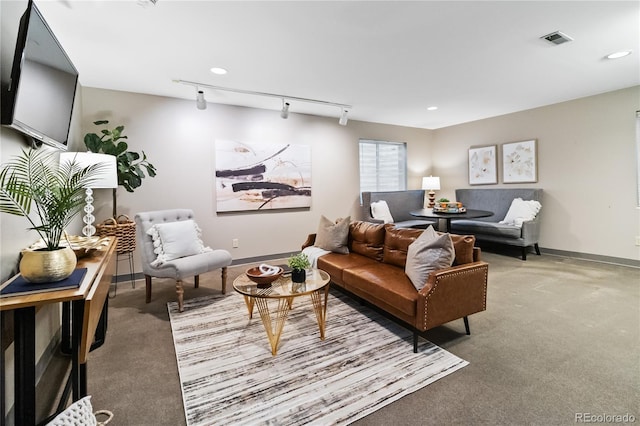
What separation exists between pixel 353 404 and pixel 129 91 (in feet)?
14.4

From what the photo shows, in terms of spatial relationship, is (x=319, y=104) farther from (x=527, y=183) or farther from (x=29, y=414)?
(x=29, y=414)

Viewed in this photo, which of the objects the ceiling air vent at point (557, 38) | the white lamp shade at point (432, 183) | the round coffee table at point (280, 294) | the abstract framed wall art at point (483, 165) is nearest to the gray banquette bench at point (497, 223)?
the abstract framed wall art at point (483, 165)

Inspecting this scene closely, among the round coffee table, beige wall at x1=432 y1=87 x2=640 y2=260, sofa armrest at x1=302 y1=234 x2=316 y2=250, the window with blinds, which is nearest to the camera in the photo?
the round coffee table

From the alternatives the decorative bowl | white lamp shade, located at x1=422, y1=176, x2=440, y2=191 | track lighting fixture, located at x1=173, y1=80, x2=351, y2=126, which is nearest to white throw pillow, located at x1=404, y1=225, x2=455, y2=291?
the decorative bowl

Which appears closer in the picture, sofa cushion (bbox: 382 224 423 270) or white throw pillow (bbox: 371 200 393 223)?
sofa cushion (bbox: 382 224 423 270)

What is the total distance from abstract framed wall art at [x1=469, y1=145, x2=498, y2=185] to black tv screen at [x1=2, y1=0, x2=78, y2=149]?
626 cm

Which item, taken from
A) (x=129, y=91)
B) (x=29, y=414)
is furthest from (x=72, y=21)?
(x=29, y=414)

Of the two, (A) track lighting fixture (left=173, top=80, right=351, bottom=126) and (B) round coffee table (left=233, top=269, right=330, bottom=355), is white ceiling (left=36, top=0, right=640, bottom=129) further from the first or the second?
(B) round coffee table (left=233, top=269, right=330, bottom=355)

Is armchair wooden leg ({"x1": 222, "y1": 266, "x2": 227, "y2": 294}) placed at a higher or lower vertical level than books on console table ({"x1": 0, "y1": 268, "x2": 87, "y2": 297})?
lower

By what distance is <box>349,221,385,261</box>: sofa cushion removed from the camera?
315cm

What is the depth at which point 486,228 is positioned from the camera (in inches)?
199

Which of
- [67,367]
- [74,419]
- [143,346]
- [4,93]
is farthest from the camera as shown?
[143,346]

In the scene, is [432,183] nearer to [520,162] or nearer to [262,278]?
[520,162]

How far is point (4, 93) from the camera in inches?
59.2
